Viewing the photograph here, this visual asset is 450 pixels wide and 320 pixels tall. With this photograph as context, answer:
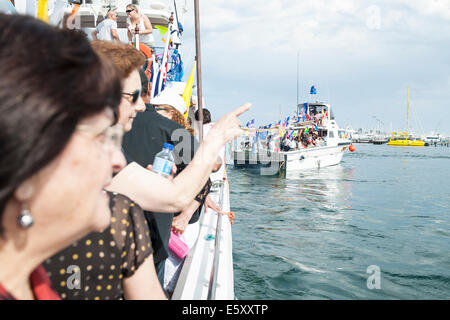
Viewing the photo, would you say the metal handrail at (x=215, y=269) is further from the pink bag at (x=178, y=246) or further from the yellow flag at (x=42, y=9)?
the yellow flag at (x=42, y=9)

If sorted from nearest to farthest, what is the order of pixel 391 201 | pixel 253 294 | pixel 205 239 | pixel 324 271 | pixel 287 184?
pixel 205 239
pixel 253 294
pixel 324 271
pixel 391 201
pixel 287 184

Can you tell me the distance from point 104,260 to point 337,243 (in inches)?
330

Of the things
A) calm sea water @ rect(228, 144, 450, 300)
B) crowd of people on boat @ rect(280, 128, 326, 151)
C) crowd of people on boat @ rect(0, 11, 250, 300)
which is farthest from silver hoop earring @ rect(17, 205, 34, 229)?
crowd of people on boat @ rect(280, 128, 326, 151)

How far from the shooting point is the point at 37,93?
2.43 ft

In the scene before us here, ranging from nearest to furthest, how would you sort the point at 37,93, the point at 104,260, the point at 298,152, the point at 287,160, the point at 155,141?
the point at 37,93, the point at 104,260, the point at 155,141, the point at 287,160, the point at 298,152

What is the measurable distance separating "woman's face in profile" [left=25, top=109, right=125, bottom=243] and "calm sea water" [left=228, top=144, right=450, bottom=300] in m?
5.01

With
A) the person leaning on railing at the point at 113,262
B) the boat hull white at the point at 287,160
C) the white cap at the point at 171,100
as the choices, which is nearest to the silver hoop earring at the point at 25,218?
the person leaning on railing at the point at 113,262

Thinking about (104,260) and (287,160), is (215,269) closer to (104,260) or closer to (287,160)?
(104,260)

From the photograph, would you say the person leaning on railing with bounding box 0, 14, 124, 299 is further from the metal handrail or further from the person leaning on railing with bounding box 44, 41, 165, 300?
the metal handrail

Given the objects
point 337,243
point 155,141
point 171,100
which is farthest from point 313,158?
point 155,141

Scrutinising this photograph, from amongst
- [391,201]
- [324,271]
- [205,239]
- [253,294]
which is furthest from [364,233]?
[205,239]
